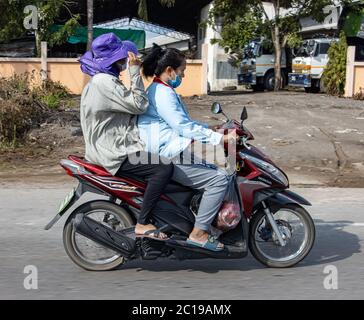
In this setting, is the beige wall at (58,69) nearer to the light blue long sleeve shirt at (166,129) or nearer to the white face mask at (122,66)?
the white face mask at (122,66)

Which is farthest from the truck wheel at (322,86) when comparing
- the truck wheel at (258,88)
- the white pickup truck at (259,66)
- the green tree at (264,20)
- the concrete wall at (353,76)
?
the truck wheel at (258,88)

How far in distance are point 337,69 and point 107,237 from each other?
19013mm

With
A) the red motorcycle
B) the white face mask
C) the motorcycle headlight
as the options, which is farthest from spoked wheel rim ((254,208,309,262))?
the white face mask

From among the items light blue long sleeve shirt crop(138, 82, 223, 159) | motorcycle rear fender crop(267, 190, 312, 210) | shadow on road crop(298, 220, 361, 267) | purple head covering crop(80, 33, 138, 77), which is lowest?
shadow on road crop(298, 220, 361, 267)

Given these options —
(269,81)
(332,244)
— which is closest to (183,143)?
(332,244)

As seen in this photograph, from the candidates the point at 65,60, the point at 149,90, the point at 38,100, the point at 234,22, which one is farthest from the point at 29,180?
the point at 234,22

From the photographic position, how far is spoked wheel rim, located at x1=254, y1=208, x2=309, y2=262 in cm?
567

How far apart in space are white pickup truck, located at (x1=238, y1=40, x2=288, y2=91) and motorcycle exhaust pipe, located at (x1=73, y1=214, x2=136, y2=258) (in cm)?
2341

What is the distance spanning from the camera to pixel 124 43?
534 cm

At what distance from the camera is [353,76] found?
71.4 feet

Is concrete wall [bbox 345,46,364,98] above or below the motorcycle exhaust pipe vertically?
above

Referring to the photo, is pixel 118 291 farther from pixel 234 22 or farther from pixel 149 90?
pixel 234 22

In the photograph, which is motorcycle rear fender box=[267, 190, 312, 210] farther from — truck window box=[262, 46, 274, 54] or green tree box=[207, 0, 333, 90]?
truck window box=[262, 46, 274, 54]

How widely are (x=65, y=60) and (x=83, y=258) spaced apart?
16016mm
